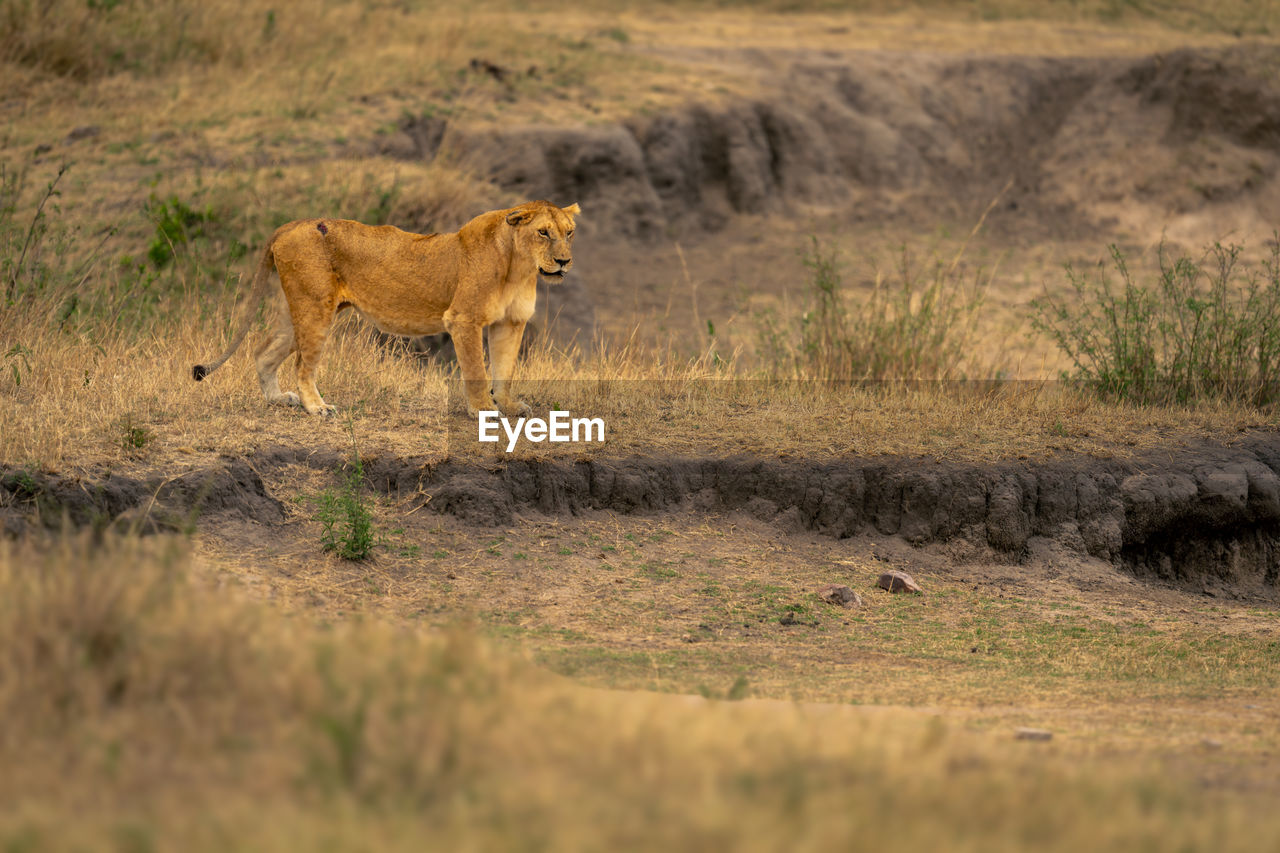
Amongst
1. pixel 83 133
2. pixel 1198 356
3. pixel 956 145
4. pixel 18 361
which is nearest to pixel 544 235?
pixel 18 361

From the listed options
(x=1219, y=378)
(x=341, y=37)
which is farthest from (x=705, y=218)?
(x=1219, y=378)

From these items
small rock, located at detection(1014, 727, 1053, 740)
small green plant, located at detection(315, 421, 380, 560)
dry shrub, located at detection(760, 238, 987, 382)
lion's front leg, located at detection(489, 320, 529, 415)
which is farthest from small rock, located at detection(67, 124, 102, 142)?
small rock, located at detection(1014, 727, 1053, 740)

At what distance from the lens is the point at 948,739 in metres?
4.27

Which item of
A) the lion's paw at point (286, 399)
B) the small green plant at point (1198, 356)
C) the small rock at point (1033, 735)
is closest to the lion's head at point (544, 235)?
the lion's paw at point (286, 399)

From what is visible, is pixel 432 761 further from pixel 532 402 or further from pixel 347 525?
pixel 532 402

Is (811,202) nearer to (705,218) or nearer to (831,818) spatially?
(705,218)

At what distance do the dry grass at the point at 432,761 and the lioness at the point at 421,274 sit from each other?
13.3ft

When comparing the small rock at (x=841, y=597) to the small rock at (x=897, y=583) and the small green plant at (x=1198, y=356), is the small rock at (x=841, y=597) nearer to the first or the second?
the small rock at (x=897, y=583)

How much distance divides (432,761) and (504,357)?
17.6 feet

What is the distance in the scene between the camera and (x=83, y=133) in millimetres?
15914

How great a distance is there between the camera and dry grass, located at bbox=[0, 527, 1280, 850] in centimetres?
313

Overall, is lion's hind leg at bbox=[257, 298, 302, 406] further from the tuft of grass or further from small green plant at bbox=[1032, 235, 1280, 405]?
small green plant at bbox=[1032, 235, 1280, 405]

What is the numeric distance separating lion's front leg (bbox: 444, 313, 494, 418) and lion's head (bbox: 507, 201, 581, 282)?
1.83 feet

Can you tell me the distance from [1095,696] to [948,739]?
200cm
